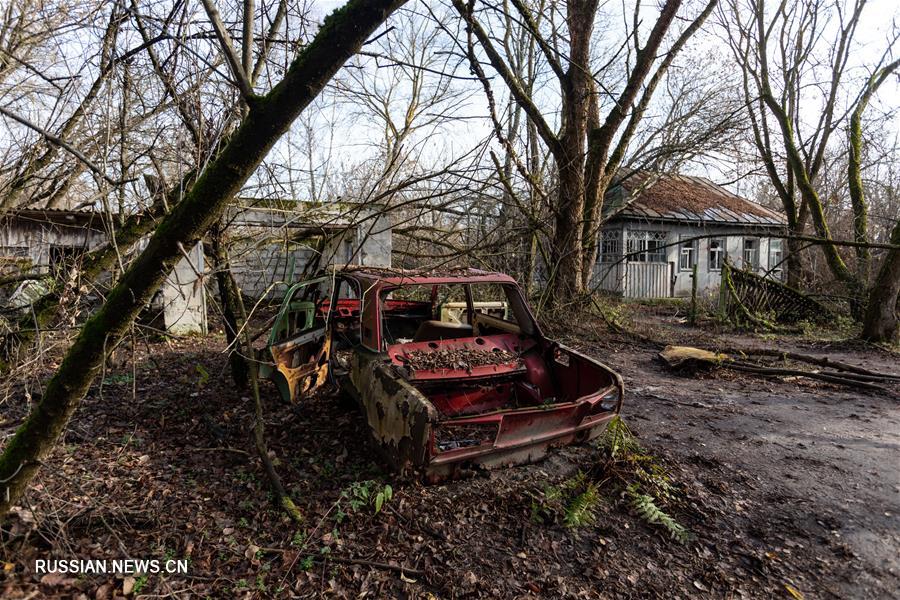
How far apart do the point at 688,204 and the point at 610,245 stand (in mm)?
3965

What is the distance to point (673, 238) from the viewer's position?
61.0 feet

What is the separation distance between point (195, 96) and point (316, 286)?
2.55 m

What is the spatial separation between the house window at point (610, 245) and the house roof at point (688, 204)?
0.84 meters

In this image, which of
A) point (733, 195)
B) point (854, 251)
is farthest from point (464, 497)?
point (733, 195)

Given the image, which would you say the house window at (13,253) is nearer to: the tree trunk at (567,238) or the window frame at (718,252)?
the tree trunk at (567,238)

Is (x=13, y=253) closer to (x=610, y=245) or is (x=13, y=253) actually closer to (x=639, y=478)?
(x=639, y=478)

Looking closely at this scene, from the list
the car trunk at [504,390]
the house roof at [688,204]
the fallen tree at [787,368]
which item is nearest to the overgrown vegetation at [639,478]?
the car trunk at [504,390]

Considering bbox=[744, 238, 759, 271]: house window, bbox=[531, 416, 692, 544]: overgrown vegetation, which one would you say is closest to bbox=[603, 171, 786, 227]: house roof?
bbox=[744, 238, 759, 271]: house window

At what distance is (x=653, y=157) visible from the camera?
1236 centimetres

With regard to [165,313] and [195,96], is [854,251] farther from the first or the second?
[165,313]

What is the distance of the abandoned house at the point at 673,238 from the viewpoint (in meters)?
17.6

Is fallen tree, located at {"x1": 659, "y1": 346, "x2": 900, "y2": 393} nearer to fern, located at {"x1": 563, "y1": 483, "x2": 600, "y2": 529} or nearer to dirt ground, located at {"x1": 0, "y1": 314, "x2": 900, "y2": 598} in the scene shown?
dirt ground, located at {"x1": 0, "y1": 314, "x2": 900, "y2": 598}

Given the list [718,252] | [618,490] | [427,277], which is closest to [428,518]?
[618,490]

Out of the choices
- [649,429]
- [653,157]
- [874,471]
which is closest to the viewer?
[874,471]
